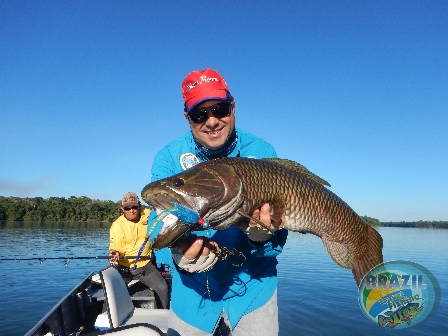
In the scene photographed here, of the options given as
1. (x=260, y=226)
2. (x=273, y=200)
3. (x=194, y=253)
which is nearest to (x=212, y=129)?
(x=273, y=200)

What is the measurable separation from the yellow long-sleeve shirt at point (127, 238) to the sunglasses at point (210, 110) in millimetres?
6379

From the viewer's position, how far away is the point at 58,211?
87.1 metres

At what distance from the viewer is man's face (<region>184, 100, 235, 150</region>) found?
3.11 meters

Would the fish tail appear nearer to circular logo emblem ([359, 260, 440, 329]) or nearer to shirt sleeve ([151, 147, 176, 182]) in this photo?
circular logo emblem ([359, 260, 440, 329])

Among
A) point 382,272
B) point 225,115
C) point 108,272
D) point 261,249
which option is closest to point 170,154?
point 225,115

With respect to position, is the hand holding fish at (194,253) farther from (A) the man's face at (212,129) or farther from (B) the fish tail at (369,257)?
(B) the fish tail at (369,257)

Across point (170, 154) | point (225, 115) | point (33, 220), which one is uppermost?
point (225, 115)

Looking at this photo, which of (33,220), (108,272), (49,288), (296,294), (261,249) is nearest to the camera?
(261,249)

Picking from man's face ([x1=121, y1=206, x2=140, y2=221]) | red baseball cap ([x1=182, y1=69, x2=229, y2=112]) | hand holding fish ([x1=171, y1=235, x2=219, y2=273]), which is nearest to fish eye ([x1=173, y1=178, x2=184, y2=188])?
hand holding fish ([x1=171, y1=235, x2=219, y2=273])

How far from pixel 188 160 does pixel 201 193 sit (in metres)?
0.93

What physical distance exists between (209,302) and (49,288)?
52.0 feet

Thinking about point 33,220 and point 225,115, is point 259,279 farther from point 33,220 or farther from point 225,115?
point 33,220

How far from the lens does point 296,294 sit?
14242mm

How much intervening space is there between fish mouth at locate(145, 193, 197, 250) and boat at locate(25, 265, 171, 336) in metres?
2.59
